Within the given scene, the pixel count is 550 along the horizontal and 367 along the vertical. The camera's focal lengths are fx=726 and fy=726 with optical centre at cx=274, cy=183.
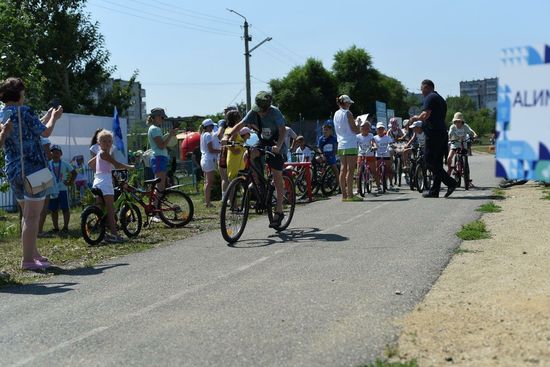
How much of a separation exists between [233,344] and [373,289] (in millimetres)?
1734

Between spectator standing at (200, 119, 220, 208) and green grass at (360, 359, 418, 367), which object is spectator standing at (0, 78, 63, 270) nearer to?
green grass at (360, 359, 418, 367)

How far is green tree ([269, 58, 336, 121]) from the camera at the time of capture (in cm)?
7875

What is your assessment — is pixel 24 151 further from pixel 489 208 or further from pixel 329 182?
pixel 329 182

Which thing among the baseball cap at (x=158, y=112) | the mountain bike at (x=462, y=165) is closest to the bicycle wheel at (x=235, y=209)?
the baseball cap at (x=158, y=112)

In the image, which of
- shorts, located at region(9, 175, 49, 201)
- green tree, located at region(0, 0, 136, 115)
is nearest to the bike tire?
shorts, located at region(9, 175, 49, 201)

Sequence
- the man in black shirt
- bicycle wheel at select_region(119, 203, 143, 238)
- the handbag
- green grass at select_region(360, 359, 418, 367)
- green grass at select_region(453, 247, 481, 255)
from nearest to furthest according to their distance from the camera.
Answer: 1. green grass at select_region(360, 359, 418, 367)
2. green grass at select_region(453, 247, 481, 255)
3. the handbag
4. bicycle wheel at select_region(119, 203, 143, 238)
5. the man in black shirt

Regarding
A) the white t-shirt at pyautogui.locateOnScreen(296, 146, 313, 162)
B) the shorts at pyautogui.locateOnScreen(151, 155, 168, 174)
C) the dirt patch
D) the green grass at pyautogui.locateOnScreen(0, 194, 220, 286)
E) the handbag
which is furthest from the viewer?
the white t-shirt at pyautogui.locateOnScreen(296, 146, 313, 162)

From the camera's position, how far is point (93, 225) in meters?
9.98

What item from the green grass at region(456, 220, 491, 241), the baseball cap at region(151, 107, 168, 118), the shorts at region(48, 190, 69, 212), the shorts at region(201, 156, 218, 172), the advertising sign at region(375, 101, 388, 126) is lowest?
the green grass at region(456, 220, 491, 241)

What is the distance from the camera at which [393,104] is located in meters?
95.6

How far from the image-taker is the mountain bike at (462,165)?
632 inches

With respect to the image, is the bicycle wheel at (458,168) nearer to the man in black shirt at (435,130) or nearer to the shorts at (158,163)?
the man in black shirt at (435,130)

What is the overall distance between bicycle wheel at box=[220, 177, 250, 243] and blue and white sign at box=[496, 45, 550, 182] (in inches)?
183

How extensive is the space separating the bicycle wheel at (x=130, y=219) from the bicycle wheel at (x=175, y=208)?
0.77m
